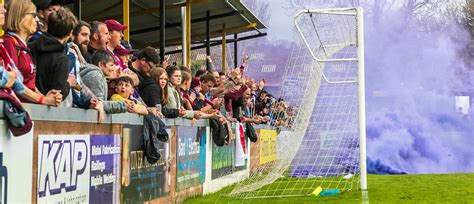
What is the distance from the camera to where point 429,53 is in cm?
2483

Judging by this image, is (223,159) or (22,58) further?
(223,159)

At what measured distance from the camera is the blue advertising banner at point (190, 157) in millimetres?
9258

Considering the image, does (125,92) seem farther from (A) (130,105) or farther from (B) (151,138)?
(B) (151,138)

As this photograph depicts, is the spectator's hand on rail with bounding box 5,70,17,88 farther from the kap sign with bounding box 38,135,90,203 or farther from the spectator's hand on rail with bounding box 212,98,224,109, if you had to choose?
the spectator's hand on rail with bounding box 212,98,224,109

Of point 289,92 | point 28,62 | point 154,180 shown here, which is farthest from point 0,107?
point 289,92

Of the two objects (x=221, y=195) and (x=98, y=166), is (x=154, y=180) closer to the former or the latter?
(x=98, y=166)

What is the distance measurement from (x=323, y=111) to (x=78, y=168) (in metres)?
6.98

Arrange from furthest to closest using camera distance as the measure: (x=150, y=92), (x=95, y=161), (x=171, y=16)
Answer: (x=171, y=16)
(x=150, y=92)
(x=95, y=161)

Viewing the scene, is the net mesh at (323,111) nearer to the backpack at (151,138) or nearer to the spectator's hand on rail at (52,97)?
the backpack at (151,138)

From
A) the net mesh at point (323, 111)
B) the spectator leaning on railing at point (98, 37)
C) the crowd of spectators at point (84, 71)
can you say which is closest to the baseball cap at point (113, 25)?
the crowd of spectators at point (84, 71)

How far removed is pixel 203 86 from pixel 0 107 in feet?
23.7

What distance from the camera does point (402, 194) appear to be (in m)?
10.6

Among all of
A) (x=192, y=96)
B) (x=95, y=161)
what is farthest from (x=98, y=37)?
(x=192, y=96)

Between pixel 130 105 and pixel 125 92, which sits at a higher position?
pixel 125 92
